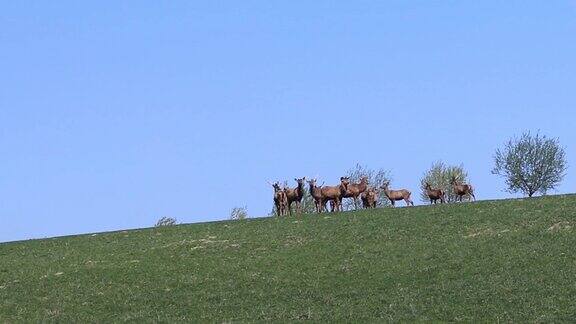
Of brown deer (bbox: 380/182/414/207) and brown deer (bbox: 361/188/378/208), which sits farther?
brown deer (bbox: 380/182/414/207)

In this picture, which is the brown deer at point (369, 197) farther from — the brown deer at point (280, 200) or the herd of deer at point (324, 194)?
the brown deer at point (280, 200)

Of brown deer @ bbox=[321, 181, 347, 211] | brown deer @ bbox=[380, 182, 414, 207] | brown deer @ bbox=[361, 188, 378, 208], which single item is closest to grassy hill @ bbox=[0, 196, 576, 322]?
brown deer @ bbox=[321, 181, 347, 211]

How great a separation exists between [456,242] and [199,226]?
1548 cm

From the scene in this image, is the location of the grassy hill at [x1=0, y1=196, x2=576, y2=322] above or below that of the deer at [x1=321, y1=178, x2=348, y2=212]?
below

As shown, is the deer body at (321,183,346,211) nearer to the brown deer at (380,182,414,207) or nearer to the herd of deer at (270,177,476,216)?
the herd of deer at (270,177,476,216)

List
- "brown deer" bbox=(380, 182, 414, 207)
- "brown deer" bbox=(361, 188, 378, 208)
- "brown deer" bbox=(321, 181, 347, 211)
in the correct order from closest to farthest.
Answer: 1. "brown deer" bbox=(321, 181, 347, 211)
2. "brown deer" bbox=(361, 188, 378, 208)
3. "brown deer" bbox=(380, 182, 414, 207)

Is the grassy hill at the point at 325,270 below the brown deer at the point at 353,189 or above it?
below

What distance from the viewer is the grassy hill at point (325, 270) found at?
32.2m

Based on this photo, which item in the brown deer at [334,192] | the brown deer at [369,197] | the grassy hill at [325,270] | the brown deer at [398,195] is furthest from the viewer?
the brown deer at [398,195]

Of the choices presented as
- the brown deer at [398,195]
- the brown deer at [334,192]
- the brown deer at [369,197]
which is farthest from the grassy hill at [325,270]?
the brown deer at [398,195]

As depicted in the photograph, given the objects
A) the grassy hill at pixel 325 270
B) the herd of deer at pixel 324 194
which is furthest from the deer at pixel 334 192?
the grassy hill at pixel 325 270

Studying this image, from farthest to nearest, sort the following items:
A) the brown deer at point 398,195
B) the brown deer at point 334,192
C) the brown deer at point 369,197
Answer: the brown deer at point 398,195
the brown deer at point 369,197
the brown deer at point 334,192

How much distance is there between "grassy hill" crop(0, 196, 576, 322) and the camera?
32188 mm

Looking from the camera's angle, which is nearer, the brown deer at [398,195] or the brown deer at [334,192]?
the brown deer at [334,192]
